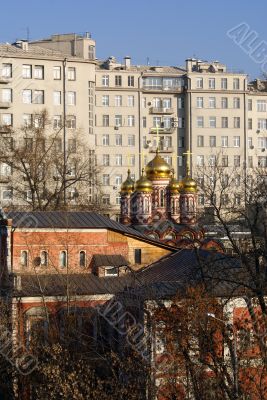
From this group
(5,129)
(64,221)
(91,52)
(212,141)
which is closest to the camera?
(64,221)

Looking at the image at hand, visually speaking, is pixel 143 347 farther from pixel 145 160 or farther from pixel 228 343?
pixel 145 160

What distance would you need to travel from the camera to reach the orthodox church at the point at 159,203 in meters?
56.8

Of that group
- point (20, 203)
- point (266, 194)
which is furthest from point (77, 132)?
point (266, 194)

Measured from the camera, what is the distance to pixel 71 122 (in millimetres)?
76938

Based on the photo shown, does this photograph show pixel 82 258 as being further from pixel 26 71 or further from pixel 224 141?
pixel 224 141

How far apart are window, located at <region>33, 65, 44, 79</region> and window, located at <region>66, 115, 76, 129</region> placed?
3010 mm

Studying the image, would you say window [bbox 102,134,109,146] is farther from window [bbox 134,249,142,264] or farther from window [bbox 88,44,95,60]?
window [bbox 134,249,142,264]

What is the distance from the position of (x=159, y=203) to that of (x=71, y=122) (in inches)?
739

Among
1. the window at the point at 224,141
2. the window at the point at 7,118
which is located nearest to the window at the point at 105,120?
the window at the point at 224,141

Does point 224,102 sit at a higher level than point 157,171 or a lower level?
higher

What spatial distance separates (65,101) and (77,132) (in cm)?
240

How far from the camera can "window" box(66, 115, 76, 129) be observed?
251 ft

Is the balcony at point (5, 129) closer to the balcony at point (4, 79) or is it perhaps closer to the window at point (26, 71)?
the balcony at point (4, 79)

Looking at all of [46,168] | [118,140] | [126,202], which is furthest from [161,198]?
[118,140]
